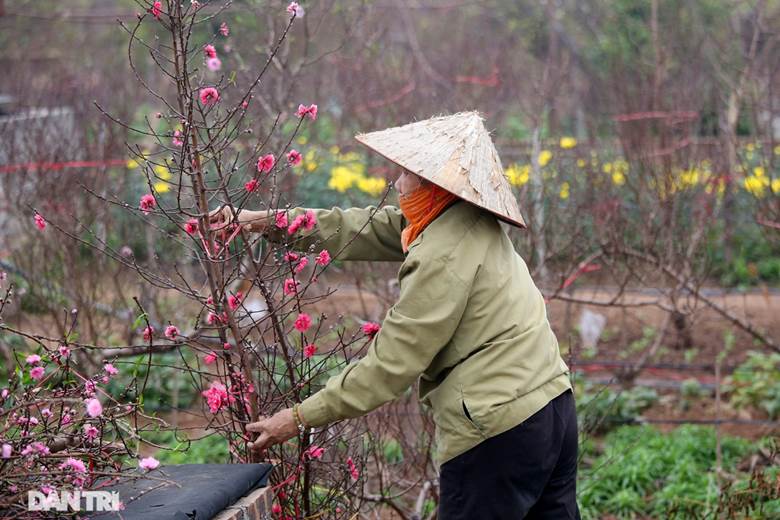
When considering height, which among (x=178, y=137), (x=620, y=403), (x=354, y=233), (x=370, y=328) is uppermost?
(x=178, y=137)

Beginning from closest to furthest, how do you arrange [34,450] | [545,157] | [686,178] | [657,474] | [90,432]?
[34,450] → [90,432] → [657,474] → [686,178] → [545,157]

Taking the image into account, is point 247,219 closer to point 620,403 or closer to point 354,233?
point 354,233

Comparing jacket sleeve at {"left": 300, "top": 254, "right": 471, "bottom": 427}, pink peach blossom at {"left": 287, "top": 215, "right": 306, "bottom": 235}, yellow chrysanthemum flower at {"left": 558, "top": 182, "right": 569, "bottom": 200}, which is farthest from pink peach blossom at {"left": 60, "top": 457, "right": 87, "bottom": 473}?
Answer: yellow chrysanthemum flower at {"left": 558, "top": 182, "right": 569, "bottom": 200}

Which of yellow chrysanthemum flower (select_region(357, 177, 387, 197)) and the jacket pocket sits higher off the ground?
yellow chrysanthemum flower (select_region(357, 177, 387, 197))

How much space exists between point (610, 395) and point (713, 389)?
92cm

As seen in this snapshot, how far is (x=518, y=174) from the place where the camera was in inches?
266

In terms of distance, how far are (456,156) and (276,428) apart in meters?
0.96

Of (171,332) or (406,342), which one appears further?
(171,332)

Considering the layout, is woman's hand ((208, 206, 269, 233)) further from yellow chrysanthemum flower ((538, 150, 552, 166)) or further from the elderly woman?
yellow chrysanthemum flower ((538, 150, 552, 166))

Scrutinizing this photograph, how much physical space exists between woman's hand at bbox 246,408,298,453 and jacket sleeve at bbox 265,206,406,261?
651 millimetres

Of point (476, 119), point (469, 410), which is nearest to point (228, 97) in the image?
point (476, 119)

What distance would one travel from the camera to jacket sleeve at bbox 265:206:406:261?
3.35 m

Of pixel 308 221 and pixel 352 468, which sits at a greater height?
pixel 308 221

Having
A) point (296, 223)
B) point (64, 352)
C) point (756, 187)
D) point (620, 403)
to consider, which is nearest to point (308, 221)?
point (296, 223)
